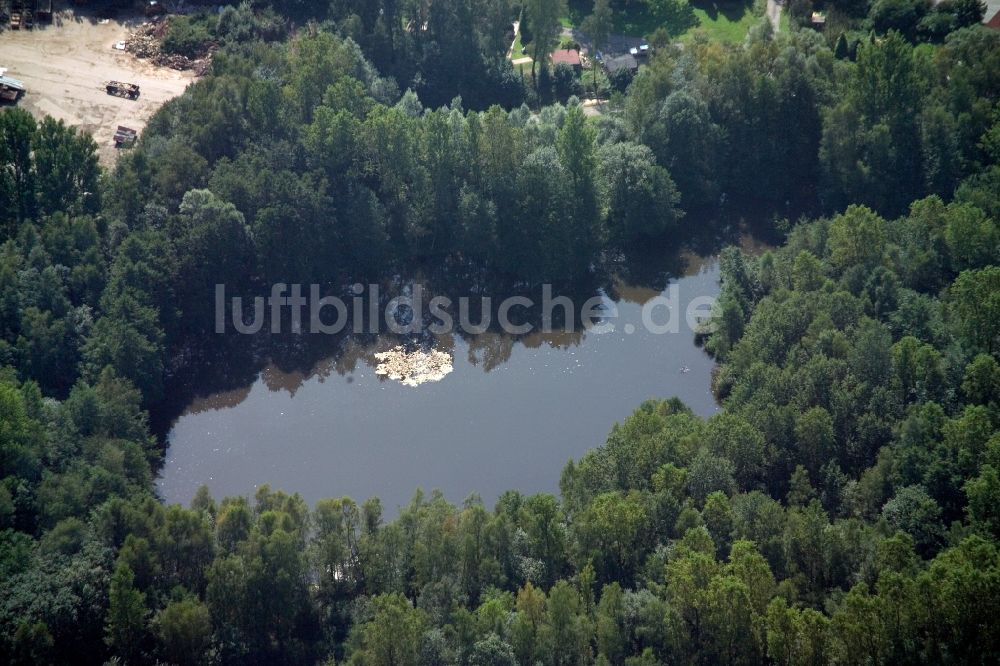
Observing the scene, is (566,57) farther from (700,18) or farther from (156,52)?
(156,52)

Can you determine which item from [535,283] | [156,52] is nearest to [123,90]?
[156,52]

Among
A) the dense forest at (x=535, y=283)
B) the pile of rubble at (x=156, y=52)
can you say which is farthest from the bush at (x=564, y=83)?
the pile of rubble at (x=156, y=52)

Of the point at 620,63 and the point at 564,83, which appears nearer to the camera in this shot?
the point at 564,83

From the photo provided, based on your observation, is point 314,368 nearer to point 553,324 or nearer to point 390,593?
point 553,324

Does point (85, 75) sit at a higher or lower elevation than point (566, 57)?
lower

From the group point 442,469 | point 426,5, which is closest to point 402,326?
point 442,469

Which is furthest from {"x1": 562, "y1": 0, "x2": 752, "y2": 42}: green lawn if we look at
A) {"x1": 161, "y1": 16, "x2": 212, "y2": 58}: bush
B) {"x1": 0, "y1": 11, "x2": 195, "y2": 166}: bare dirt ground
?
{"x1": 0, "y1": 11, "x2": 195, "y2": 166}: bare dirt ground

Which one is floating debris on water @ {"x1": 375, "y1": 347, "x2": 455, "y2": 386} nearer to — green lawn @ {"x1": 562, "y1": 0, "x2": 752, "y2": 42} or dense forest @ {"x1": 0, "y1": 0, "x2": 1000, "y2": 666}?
dense forest @ {"x1": 0, "y1": 0, "x2": 1000, "y2": 666}
